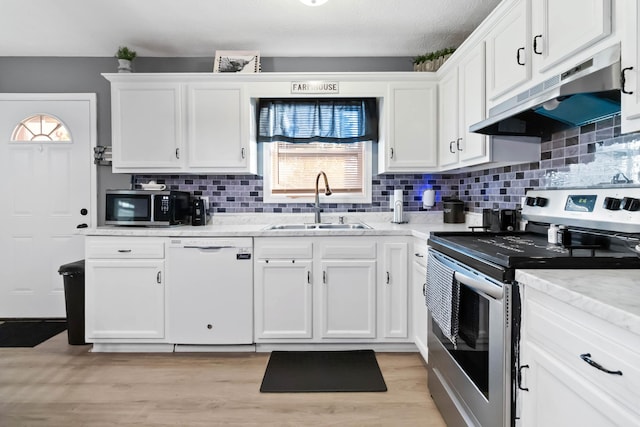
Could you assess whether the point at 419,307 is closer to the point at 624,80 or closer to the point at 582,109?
the point at 582,109

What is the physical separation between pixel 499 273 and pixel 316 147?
2.37 meters

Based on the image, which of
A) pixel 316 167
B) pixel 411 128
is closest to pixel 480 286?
pixel 411 128

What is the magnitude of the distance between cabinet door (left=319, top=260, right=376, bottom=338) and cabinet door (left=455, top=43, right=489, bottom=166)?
100 centimetres

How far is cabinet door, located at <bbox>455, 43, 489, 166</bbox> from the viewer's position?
2.22 metres

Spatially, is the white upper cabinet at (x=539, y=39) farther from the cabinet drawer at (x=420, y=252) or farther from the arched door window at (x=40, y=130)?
the arched door window at (x=40, y=130)

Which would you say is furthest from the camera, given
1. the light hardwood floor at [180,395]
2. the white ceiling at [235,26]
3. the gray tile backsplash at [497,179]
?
the white ceiling at [235,26]

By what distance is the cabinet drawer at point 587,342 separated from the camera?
78 centimetres

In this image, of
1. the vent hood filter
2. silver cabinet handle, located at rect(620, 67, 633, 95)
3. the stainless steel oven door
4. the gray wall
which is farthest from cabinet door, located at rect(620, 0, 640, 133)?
the gray wall

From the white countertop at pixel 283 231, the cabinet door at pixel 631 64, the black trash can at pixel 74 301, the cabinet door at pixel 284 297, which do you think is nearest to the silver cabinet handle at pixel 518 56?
the cabinet door at pixel 631 64

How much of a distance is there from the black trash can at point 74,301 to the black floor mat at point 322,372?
1.54m

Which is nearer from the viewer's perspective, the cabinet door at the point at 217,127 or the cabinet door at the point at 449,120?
the cabinet door at the point at 449,120

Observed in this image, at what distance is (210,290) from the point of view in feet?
8.86

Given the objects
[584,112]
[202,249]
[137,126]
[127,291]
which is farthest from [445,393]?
[137,126]

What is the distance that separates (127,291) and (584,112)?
2.97 m
